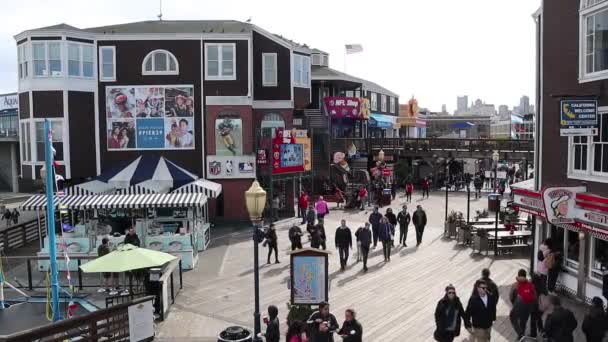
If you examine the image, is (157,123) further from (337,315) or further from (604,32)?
(604,32)

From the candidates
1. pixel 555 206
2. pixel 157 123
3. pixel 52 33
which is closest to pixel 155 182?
pixel 157 123

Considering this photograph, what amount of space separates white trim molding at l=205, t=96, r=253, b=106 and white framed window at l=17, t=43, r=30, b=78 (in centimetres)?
843

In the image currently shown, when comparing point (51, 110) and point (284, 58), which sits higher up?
point (284, 58)

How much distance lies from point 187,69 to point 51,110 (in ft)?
21.4

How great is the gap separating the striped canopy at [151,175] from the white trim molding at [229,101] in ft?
12.3

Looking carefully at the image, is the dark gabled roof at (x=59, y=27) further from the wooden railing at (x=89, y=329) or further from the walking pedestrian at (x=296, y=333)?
the walking pedestrian at (x=296, y=333)

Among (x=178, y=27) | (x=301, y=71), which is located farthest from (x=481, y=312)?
(x=301, y=71)

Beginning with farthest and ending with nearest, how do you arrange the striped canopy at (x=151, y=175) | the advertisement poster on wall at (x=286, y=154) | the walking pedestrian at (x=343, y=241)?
the advertisement poster on wall at (x=286, y=154)
the striped canopy at (x=151, y=175)
the walking pedestrian at (x=343, y=241)

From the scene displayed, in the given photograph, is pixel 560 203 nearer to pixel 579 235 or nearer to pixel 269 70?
pixel 579 235

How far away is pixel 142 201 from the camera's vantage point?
2073 centimetres

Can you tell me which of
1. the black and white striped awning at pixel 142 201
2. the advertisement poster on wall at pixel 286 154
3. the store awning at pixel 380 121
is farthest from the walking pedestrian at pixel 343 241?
the store awning at pixel 380 121

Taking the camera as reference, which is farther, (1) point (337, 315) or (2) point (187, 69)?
(2) point (187, 69)

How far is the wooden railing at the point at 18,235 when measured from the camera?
22.7 metres

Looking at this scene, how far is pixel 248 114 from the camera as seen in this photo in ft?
91.8
